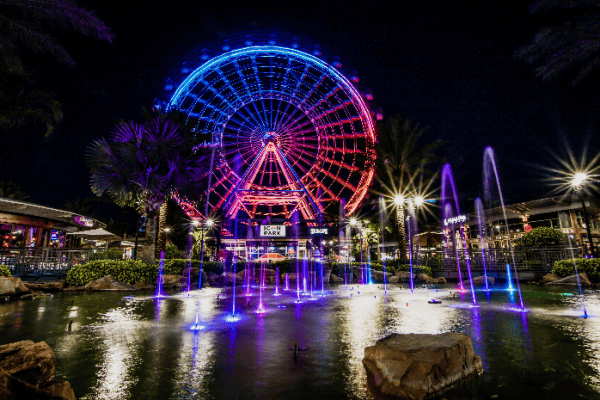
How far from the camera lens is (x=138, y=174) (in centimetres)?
1656

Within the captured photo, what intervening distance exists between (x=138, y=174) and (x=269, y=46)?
1418 centimetres

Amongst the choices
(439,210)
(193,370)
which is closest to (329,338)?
(193,370)

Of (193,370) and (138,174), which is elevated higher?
(138,174)

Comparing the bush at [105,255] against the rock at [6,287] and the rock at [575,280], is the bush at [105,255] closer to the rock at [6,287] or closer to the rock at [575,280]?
the rock at [6,287]

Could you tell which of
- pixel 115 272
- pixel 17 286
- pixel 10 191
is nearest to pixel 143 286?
pixel 115 272

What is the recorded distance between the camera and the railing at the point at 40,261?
52.5ft

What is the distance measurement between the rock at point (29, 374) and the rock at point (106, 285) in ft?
42.0

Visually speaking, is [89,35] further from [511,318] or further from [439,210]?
[439,210]

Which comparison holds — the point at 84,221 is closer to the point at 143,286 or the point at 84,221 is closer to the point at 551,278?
the point at 143,286

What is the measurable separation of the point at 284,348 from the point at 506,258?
19602 millimetres

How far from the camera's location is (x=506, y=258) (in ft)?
64.9

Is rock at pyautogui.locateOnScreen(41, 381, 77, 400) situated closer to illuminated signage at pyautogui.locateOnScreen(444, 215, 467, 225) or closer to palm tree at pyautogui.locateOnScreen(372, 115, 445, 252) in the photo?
palm tree at pyautogui.locateOnScreen(372, 115, 445, 252)


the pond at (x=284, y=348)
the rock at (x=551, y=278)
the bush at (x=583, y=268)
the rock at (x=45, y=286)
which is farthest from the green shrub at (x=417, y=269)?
the rock at (x=45, y=286)

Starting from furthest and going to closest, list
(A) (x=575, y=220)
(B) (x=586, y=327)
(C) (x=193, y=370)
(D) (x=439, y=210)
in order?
(D) (x=439, y=210) → (A) (x=575, y=220) → (B) (x=586, y=327) → (C) (x=193, y=370)
